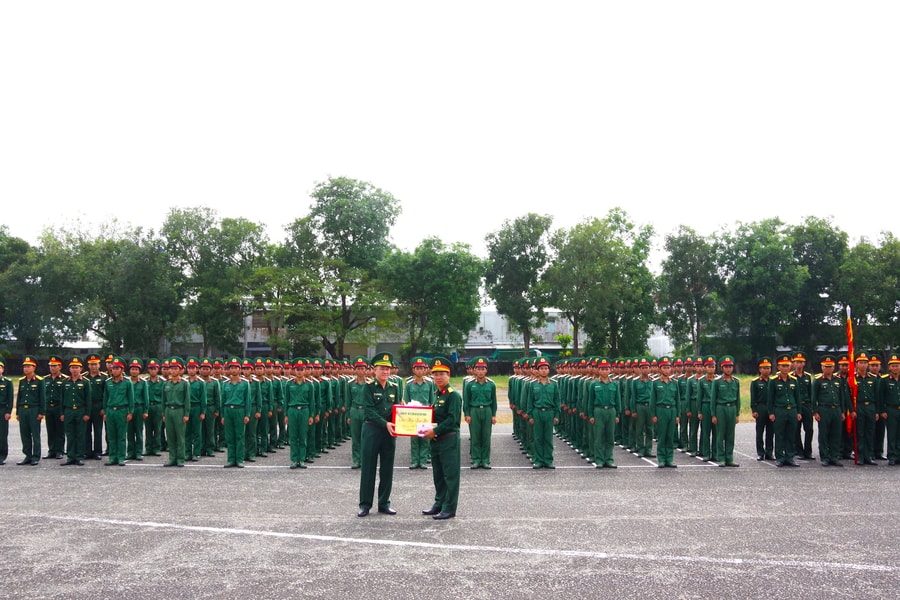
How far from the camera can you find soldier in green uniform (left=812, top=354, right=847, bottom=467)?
12.8m

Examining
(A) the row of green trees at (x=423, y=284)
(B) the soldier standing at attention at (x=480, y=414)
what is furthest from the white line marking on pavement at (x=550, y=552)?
(A) the row of green trees at (x=423, y=284)

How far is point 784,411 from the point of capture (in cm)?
1284

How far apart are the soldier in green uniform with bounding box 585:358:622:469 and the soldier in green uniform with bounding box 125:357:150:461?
864cm

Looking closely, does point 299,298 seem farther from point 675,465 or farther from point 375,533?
point 375,533

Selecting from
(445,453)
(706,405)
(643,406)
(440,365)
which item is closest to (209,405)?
(440,365)

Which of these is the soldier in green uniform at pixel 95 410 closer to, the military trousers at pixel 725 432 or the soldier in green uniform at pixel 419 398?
the soldier in green uniform at pixel 419 398

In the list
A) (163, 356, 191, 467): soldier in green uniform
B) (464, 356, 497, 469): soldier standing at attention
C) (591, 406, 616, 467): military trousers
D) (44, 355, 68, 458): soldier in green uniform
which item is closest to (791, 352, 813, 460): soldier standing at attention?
(591, 406, 616, 467): military trousers

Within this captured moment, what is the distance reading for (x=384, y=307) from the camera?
151ft

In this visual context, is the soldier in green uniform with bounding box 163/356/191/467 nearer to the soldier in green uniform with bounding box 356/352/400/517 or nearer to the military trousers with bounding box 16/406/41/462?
the military trousers with bounding box 16/406/41/462

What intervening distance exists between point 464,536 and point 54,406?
32.2 feet

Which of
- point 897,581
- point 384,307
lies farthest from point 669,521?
point 384,307

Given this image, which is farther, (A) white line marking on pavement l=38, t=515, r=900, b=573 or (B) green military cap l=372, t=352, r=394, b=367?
(B) green military cap l=372, t=352, r=394, b=367

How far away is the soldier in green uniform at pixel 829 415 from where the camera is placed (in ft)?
42.0

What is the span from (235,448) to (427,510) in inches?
206
